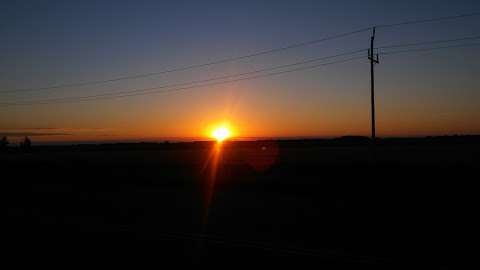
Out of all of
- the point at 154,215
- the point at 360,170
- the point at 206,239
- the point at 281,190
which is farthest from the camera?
the point at 360,170

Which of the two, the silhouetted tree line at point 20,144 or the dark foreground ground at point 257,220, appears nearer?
the dark foreground ground at point 257,220

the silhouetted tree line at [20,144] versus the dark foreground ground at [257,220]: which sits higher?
the silhouetted tree line at [20,144]

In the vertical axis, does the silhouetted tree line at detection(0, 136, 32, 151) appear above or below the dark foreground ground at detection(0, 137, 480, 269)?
above

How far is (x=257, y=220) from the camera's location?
14758 mm

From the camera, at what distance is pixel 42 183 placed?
29.5 meters

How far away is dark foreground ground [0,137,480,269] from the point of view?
385 inches

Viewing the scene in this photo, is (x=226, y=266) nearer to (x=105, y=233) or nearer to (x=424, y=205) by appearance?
(x=105, y=233)

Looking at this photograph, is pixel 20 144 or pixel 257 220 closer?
pixel 257 220

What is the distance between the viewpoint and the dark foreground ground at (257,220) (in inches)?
385

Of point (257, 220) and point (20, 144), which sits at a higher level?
point (20, 144)

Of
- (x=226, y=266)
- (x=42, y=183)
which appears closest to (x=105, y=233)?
(x=226, y=266)

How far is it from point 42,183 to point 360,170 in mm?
22314

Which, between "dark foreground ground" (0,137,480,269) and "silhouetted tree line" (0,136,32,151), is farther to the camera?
"silhouetted tree line" (0,136,32,151)

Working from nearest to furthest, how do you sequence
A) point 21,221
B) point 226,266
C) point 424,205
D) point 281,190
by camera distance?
point 226,266, point 21,221, point 424,205, point 281,190
